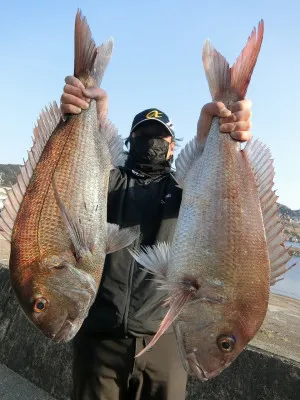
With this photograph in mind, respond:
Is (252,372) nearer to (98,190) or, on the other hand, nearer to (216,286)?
(216,286)

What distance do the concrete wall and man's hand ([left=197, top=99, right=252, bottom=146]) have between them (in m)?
1.81

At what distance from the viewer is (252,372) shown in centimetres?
338

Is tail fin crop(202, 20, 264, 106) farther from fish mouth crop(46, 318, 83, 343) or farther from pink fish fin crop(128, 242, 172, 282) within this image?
fish mouth crop(46, 318, 83, 343)

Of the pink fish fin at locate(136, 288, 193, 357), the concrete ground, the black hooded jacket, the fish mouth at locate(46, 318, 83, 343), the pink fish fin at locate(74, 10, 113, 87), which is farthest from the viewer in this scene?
the concrete ground

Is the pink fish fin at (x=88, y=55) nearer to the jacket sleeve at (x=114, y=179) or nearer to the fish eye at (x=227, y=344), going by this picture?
the jacket sleeve at (x=114, y=179)

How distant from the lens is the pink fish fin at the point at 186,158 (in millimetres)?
2650

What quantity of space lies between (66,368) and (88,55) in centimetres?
293

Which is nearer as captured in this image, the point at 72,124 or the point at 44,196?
the point at 44,196

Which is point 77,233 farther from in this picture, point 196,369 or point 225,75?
point 225,75

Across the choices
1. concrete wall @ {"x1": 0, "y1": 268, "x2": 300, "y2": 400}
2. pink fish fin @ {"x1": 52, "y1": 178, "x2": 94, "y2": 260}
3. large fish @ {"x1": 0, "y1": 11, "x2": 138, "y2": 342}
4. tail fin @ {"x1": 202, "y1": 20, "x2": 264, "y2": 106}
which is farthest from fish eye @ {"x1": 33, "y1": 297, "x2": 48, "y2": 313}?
concrete wall @ {"x1": 0, "y1": 268, "x2": 300, "y2": 400}

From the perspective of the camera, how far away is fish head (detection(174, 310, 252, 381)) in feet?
7.17

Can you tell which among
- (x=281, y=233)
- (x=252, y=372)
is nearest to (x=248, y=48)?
(x=281, y=233)

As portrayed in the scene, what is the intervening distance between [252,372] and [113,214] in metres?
1.68

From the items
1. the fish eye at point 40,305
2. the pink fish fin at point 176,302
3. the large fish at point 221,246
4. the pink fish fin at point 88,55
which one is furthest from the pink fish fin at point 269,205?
the fish eye at point 40,305
